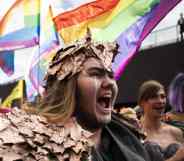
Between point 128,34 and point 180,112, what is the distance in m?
4.13

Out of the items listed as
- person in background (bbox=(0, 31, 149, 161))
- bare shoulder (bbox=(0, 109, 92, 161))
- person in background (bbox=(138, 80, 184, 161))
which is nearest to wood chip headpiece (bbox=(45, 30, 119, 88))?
person in background (bbox=(0, 31, 149, 161))

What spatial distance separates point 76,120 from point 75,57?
0.28 m

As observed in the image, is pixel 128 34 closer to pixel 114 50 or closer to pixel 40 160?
pixel 114 50

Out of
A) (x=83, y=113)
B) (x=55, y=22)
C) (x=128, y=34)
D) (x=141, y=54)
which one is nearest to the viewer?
(x=83, y=113)

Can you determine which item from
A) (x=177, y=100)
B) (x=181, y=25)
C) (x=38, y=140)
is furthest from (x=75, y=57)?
(x=181, y=25)

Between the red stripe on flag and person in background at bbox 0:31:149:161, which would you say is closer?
person in background at bbox 0:31:149:161

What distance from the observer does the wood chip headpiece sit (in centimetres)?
269

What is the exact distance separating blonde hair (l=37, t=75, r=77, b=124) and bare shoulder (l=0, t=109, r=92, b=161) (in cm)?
61

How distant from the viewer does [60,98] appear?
271 centimetres

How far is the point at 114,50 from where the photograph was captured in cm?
286

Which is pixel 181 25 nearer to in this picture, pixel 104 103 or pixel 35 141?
pixel 104 103

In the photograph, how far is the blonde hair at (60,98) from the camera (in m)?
2.65

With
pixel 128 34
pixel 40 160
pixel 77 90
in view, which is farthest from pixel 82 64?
pixel 128 34

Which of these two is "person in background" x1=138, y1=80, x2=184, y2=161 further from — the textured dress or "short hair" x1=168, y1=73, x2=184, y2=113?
the textured dress
